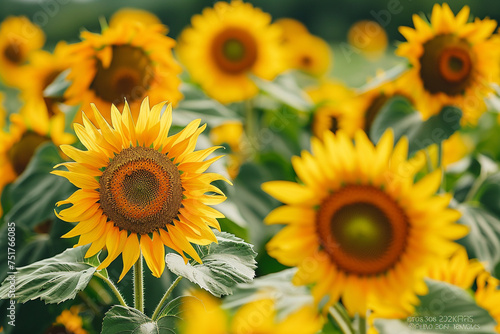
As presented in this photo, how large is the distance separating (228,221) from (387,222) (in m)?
0.22

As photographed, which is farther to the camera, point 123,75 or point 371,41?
point 371,41

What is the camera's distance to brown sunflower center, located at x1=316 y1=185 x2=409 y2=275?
0.63m

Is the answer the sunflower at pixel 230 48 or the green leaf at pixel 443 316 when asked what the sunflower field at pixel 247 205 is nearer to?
the green leaf at pixel 443 316

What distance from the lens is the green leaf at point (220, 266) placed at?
515 millimetres

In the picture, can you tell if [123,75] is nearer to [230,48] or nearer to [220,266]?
[220,266]

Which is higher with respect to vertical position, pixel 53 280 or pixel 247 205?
pixel 53 280

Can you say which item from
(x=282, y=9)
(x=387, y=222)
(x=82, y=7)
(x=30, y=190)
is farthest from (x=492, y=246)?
(x=82, y=7)

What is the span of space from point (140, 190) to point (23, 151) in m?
0.65

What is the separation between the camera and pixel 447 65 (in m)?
0.98

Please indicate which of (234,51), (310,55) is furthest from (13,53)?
(234,51)

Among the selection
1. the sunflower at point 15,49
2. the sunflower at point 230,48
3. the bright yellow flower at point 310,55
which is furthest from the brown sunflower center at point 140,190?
the sunflower at point 15,49

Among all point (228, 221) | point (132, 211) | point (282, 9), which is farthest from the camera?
point (282, 9)

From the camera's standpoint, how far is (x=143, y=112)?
1.70ft

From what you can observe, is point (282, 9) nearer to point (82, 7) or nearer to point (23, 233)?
point (82, 7)
